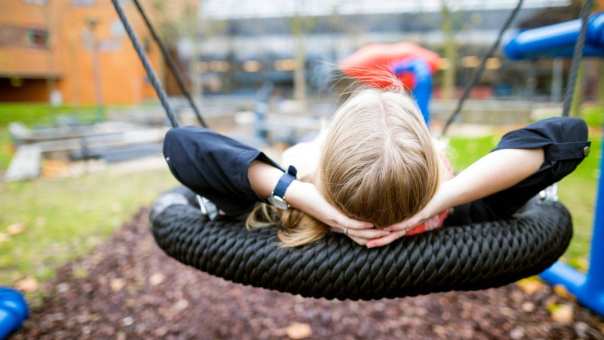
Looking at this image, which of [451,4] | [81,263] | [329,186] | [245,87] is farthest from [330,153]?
[245,87]

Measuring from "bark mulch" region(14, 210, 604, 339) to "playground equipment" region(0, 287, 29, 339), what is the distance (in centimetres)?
11

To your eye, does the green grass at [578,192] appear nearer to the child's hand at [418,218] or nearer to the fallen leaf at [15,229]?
the child's hand at [418,218]

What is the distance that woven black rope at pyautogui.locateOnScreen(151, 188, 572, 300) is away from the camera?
0.97 m

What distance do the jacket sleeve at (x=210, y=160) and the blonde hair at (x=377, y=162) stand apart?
0.57 feet

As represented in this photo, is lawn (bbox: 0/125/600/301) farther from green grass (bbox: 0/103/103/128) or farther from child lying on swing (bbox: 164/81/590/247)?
green grass (bbox: 0/103/103/128)

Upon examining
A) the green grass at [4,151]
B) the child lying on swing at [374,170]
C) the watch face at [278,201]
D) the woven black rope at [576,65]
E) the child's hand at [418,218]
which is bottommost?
the green grass at [4,151]

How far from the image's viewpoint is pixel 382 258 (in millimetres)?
964

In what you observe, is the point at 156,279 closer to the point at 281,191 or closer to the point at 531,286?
the point at 281,191

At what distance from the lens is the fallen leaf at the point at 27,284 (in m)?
2.07

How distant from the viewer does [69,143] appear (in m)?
7.79

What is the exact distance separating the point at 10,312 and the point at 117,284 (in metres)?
0.66

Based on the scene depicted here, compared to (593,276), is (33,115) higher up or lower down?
lower down

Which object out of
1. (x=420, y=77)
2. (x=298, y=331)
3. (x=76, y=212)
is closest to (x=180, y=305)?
(x=298, y=331)

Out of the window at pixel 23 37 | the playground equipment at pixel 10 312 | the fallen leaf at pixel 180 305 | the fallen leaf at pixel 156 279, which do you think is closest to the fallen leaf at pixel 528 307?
the fallen leaf at pixel 180 305
